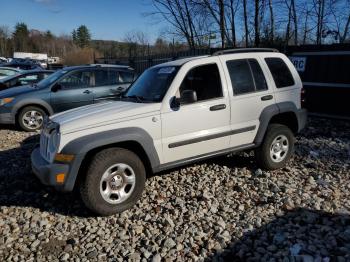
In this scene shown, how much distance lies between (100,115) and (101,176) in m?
0.75

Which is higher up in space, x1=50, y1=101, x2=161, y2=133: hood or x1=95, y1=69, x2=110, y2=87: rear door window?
x1=95, y1=69, x2=110, y2=87: rear door window

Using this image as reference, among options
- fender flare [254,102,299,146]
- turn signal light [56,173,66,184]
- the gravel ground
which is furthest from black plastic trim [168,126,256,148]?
turn signal light [56,173,66,184]

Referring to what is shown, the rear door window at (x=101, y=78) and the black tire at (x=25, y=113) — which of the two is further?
the rear door window at (x=101, y=78)

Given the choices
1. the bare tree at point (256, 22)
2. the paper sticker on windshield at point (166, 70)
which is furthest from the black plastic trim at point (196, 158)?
the bare tree at point (256, 22)

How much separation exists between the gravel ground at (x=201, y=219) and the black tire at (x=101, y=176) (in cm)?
14

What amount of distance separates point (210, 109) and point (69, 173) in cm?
204

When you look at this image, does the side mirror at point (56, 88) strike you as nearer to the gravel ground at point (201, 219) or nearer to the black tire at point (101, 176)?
the gravel ground at point (201, 219)

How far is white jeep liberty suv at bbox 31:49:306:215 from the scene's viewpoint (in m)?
4.41

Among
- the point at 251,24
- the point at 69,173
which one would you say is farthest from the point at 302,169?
the point at 251,24

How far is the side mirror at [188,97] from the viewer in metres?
4.86

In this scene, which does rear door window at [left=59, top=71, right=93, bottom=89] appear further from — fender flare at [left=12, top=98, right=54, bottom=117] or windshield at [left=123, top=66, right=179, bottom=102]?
windshield at [left=123, top=66, right=179, bottom=102]

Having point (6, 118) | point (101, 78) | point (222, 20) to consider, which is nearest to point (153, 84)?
point (101, 78)

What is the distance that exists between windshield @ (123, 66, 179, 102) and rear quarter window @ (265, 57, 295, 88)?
5.49 feet

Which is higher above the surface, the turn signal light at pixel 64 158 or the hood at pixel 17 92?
the hood at pixel 17 92
